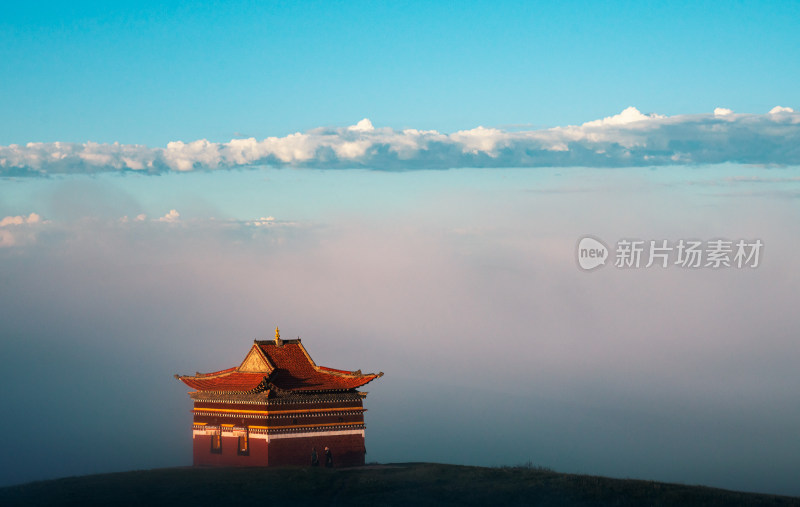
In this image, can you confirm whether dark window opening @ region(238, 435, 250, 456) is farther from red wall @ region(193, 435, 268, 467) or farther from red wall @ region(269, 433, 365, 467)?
red wall @ region(269, 433, 365, 467)

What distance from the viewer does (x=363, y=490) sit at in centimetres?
4331

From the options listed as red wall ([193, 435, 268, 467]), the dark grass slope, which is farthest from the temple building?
the dark grass slope

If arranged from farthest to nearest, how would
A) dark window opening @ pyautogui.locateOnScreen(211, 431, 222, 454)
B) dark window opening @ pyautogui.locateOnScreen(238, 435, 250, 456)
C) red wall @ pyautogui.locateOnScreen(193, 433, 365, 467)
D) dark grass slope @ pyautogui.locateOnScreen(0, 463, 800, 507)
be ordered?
dark window opening @ pyautogui.locateOnScreen(211, 431, 222, 454), dark window opening @ pyautogui.locateOnScreen(238, 435, 250, 456), red wall @ pyautogui.locateOnScreen(193, 433, 365, 467), dark grass slope @ pyautogui.locateOnScreen(0, 463, 800, 507)

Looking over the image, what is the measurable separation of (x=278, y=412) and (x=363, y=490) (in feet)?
27.1

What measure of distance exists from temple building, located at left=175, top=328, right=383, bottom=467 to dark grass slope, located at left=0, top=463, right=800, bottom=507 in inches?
110

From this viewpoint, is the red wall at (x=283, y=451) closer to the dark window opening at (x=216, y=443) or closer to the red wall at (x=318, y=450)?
the red wall at (x=318, y=450)

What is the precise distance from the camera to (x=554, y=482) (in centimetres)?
4309

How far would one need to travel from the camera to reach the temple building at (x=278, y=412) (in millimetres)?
49531

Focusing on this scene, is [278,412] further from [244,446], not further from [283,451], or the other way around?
[244,446]

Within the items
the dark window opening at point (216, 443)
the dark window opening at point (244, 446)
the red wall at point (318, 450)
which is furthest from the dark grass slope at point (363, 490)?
the dark window opening at point (216, 443)

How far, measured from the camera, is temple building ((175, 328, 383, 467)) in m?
49.5

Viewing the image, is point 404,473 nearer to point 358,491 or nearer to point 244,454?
point 358,491

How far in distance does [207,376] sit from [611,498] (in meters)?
24.9

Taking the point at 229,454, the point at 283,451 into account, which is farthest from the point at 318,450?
the point at 229,454
